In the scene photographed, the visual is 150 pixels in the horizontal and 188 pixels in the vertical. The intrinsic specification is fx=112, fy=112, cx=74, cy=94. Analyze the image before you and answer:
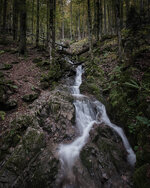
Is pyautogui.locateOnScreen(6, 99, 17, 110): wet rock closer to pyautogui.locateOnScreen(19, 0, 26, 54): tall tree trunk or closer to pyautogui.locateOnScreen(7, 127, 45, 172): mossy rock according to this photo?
pyautogui.locateOnScreen(7, 127, 45, 172): mossy rock

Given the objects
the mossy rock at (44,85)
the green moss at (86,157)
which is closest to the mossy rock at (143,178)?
the green moss at (86,157)

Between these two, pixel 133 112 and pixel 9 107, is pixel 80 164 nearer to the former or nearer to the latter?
pixel 133 112

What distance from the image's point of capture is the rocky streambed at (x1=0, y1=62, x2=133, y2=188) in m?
4.09

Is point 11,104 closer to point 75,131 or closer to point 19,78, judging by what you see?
point 19,78

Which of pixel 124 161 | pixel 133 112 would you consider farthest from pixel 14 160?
pixel 133 112

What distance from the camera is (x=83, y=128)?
251 inches

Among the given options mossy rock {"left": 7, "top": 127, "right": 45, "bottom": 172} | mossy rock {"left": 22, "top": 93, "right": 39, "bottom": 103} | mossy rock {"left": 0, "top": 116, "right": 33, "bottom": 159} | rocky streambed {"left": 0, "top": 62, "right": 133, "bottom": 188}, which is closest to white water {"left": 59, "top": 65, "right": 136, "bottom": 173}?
rocky streambed {"left": 0, "top": 62, "right": 133, "bottom": 188}

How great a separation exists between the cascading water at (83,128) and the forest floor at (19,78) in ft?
9.08

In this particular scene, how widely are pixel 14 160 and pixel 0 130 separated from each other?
148cm

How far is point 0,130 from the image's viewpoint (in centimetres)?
488

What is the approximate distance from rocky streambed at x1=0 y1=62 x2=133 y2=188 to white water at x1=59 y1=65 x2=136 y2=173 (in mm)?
212

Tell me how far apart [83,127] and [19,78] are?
19.1 feet

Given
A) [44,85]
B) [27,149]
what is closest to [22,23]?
[44,85]

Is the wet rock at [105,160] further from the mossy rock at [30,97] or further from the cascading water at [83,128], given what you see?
the mossy rock at [30,97]
